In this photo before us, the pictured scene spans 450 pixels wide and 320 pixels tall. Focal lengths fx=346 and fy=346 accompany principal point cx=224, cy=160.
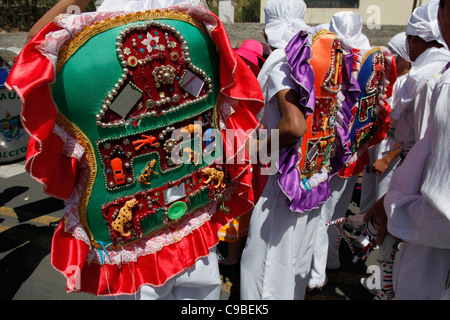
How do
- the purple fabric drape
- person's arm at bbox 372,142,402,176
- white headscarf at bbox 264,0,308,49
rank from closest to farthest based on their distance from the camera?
1. the purple fabric drape
2. white headscarf at bbox 264,0,308,49
3. person's arm at bbox 372,142,402,176

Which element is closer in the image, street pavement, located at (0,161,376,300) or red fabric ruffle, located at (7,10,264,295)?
red fabric ruffle, located at (7,10,264,295)

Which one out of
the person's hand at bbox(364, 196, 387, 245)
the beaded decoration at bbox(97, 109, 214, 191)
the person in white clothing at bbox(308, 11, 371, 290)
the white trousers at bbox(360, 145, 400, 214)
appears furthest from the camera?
the white trousers at bbox(360, 145, 400, 214)

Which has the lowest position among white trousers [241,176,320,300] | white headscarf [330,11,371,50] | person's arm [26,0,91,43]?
white trousers [241,176,320,300]

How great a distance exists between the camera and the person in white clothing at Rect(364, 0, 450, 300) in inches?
41.0

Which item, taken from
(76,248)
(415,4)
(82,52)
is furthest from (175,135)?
(415,4)

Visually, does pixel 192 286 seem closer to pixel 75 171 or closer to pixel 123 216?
pixel 123 216

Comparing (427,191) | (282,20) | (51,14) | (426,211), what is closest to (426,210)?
(426,211)

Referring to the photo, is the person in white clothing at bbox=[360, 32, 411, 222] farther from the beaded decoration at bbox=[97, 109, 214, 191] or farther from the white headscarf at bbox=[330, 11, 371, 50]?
the beaded decoration at bbox=[97, 109, 214, 191]

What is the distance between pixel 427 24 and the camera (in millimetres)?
2490

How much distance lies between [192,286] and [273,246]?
0.63 metres

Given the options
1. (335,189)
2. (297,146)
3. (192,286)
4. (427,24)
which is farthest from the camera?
(335,189)

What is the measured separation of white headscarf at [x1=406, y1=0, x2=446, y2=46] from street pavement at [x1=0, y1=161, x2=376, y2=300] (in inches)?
77.2

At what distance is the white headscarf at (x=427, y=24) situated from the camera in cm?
248

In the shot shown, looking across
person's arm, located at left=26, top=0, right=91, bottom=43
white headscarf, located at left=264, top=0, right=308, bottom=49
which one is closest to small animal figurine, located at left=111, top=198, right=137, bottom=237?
person's arm, located at left=26, top=0, right=91, bottom=43
